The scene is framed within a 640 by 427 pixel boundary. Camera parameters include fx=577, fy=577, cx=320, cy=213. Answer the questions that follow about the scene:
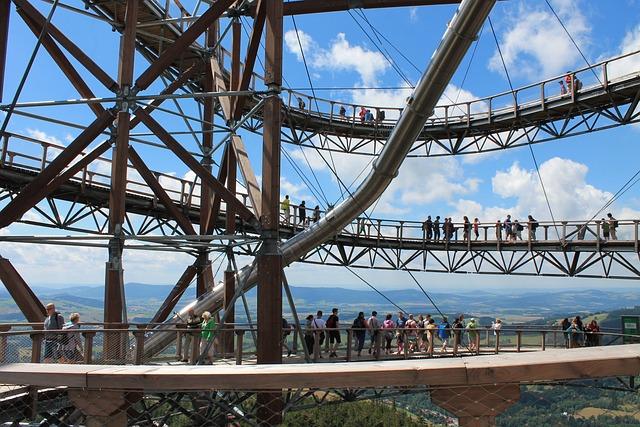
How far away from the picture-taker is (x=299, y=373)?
3859 mm

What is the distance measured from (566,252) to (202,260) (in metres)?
15.9

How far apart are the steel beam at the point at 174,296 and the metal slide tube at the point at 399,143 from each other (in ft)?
1.75

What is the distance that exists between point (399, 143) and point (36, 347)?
9.35 meters

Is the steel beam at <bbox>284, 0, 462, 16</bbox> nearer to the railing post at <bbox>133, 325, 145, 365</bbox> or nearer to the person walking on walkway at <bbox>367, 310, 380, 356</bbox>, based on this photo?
the person walking on walkway at <bbox>367, 310, 380, 356</bbox>

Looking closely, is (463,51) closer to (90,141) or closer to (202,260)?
(90,141)

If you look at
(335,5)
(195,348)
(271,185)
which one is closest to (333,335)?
(195,348)

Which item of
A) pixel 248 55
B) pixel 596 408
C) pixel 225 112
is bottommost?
pixel 596 408

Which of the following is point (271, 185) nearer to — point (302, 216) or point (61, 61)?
point (61, 61)

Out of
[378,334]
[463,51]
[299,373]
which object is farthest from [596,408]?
[299,373]

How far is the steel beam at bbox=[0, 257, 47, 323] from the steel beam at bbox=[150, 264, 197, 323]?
385cm

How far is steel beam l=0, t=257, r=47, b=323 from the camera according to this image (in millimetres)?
12477

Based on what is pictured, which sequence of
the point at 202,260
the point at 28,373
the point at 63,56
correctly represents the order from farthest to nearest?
the point at 202,260
the point at 63,56
the point at 28,373

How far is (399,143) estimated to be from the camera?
48.1ft

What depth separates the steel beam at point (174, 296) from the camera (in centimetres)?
1627
